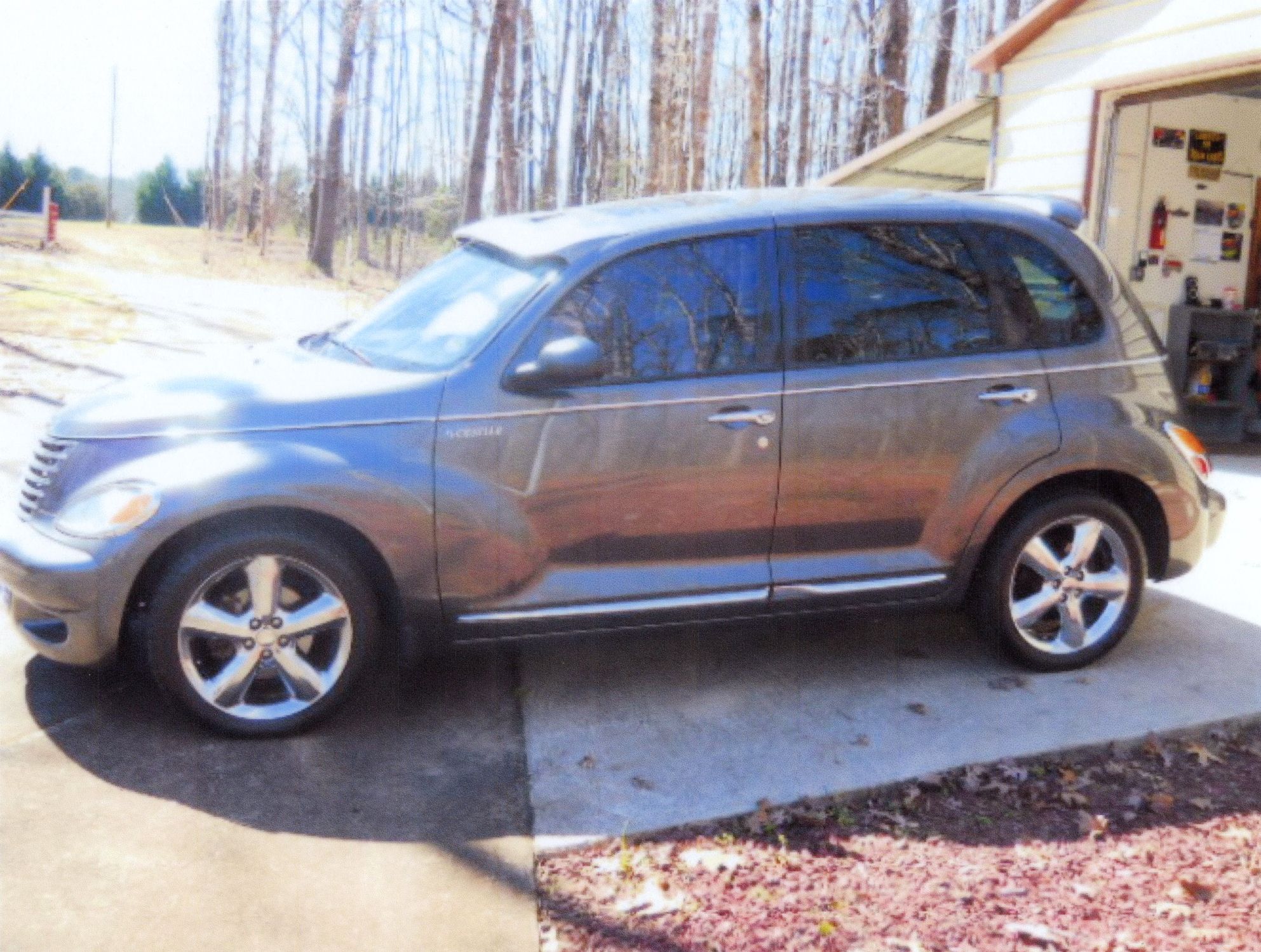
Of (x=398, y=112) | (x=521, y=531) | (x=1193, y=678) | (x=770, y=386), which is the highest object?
(x=398, y=112)

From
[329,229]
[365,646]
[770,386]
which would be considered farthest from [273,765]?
[329,229]

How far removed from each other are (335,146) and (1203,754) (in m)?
33.0

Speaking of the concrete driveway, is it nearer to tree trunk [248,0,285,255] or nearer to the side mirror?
the side mirror

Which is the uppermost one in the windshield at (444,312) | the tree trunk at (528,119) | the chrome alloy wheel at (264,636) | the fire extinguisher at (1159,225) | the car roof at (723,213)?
the tree trunk at (528,119)

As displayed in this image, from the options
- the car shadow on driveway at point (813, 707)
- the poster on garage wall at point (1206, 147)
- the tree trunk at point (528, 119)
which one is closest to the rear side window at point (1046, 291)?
the car shadow on driveway at point (813, 707)

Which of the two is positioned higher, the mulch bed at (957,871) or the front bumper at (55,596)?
the front bumper at (55,596)

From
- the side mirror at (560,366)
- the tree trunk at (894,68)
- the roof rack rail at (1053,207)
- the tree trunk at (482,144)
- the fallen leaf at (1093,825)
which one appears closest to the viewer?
the fallen leaf at (1093,825)

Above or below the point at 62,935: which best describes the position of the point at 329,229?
above

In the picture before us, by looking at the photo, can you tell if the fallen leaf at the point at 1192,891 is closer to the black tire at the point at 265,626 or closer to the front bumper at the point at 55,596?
the black tire at the point at 265,626

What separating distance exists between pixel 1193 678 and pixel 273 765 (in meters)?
3.58

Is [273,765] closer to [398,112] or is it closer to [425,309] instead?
[425,309]

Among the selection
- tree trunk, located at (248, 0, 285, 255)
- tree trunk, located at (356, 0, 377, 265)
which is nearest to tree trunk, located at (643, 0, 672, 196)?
tree trunk, located at (356, 0, 377, 265)

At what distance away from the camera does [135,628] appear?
15.4ft

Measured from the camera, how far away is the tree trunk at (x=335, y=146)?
32375 millimetres
